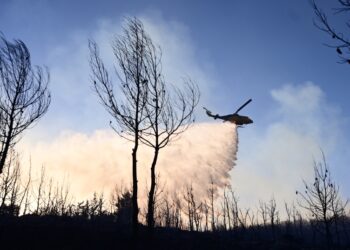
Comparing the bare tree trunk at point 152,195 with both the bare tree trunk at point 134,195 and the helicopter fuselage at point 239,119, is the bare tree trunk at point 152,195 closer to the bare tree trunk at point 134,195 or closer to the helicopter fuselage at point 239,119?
the bare tree trunk at point 134,195

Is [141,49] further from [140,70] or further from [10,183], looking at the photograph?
[10,183]

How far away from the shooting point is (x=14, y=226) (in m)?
19.6

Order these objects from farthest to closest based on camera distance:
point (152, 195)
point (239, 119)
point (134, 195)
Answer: point (239, 119) < point (152, 195) < point (134, 195)

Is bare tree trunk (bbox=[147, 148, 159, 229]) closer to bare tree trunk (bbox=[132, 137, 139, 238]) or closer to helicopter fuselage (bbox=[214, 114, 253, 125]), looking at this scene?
bare tree trunk (bbox=[132, 137, 139, 238])

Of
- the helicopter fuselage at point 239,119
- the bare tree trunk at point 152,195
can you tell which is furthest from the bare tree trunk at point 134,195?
the helicopter fuselage at point 239,119

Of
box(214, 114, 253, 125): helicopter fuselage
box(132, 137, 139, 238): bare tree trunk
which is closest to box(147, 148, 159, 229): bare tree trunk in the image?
box(132, 137, 139, 238): bare tree trunk

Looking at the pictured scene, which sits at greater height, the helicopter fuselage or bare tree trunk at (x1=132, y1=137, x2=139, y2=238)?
the helicopter fuselage

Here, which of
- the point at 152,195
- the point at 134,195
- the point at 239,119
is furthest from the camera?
→ the point at 239,119

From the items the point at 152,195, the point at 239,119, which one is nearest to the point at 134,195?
the point at 152,195

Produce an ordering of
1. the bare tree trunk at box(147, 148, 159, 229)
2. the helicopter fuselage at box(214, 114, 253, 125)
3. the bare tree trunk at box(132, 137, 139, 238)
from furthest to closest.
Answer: the helicopter fuselage at box(214, 114, 253, 125) → the bare tree trunk at box(147, 148, 159, 229) → the bare tree trunk at box(132, 137, 139, 238)

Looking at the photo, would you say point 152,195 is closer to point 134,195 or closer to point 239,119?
point 134,195

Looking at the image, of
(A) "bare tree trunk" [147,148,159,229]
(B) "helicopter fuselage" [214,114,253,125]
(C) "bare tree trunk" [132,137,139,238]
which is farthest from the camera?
(B) "helicopter fuselage" [214,114,253,125]

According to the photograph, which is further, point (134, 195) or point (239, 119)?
point (239, 119)

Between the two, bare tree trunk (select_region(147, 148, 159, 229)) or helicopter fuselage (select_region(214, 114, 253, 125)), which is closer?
bare tree trunk (select_region(147, 148, 159, 229))
